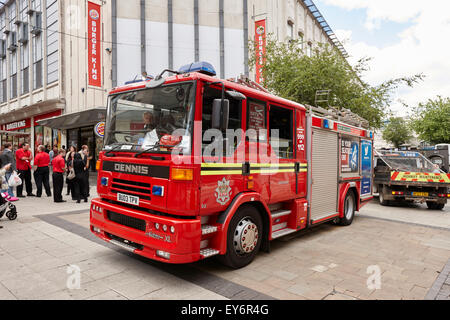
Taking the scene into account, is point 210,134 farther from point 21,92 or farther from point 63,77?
point 21,92

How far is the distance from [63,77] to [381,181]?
1867 cm

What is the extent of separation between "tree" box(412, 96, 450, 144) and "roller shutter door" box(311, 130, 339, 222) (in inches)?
1168

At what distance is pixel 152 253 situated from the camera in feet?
12.3

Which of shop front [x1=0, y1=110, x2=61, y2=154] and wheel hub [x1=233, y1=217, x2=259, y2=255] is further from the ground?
shop front [x1=0, y1=110, x2=61, y2=154]

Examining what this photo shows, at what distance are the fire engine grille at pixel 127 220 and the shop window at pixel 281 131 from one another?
2400mm

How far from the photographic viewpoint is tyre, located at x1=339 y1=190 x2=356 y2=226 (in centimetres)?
738

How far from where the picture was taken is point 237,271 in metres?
4.33

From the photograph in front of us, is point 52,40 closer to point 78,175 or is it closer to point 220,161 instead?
point 78,175

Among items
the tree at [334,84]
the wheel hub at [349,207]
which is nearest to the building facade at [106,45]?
the tree at [334,84]

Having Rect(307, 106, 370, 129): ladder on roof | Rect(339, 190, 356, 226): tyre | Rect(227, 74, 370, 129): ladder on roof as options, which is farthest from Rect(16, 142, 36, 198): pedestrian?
Rect(339, 190, 356, 226): tyre

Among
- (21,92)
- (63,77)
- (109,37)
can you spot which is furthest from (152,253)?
(21,92)

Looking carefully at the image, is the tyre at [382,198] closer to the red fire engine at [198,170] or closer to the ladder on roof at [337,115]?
the ladder on roof at [337,115]

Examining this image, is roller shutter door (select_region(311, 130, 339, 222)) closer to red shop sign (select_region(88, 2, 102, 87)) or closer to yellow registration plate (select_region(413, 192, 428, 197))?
yellow registration plate (select_region(413, 192, 428, 197))

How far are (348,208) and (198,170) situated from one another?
5.28 meters
